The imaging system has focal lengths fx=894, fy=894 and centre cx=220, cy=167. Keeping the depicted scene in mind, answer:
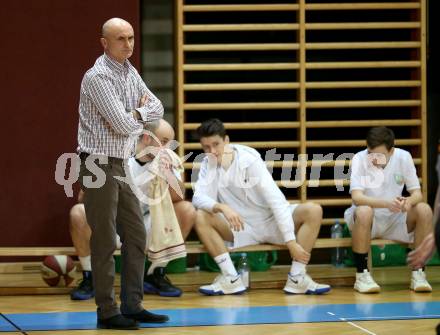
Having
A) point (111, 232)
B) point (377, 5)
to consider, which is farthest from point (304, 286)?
point (377, 5)

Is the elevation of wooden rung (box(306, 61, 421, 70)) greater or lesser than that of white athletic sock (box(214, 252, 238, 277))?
greater

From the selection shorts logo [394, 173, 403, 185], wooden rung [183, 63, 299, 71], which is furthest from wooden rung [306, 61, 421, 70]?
shorts logo [394, 173, 403, 185]

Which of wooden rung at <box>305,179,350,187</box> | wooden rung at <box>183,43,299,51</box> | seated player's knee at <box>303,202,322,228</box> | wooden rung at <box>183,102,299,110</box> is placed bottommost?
seated player's knee at <box>303,202,322,228</box>

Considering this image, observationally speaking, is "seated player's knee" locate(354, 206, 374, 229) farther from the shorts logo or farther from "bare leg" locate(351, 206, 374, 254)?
the shorts logo

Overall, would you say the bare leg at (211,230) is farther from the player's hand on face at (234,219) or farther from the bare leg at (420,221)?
the bare leg at (420,221)

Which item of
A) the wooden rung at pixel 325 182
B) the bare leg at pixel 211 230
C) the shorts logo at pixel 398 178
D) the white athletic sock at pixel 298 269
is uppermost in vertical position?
the shorts logo at pixel 398 178

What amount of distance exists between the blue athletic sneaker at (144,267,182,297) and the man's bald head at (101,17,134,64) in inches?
76.8

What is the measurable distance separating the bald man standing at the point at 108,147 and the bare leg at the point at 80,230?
1337mm

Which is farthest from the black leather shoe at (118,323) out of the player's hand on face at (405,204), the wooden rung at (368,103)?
the wooden rung at (368,103)

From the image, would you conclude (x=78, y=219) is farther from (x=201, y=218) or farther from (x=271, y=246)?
(x=271, y=246)

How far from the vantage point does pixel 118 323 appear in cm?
474

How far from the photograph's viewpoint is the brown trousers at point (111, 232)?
4.70 metres

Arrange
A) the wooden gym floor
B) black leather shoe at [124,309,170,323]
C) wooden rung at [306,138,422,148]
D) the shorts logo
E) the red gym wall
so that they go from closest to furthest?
the wooden gym floor < black leather shoe at [124,309,170,323] < the shorts logo < the red gym wall < wooden rung at [306,138,422,148]

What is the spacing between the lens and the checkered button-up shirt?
15.1 feet
